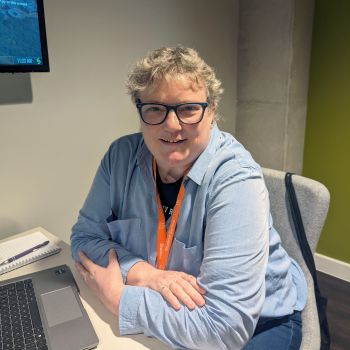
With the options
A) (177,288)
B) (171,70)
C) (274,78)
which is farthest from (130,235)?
(274,78)

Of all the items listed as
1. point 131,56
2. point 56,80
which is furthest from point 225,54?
point 56,80

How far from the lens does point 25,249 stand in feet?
4.60

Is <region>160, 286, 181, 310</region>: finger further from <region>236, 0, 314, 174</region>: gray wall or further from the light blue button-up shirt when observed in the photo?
<region>236, 0, 314, 174</region>: gray wall

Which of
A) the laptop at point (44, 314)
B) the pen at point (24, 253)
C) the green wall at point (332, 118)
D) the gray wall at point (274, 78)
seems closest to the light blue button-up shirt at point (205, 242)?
the laptop at point (44, 314)

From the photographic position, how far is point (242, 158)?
1114mm

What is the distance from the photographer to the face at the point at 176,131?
1.06m

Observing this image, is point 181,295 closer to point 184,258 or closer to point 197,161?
point 184,258

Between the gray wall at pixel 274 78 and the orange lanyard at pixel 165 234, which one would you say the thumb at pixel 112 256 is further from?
the gray wall at pixel 274 78

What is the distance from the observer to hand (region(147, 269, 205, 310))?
36.6 inches

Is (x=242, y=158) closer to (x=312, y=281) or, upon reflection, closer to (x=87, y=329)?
(x=312, y=281)

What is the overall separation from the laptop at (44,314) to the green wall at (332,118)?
1950 mm

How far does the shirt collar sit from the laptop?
43 centimetres

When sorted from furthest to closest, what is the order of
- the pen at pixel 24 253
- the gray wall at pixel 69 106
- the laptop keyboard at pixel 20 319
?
the gray wall at pixel 69 106 → the pen at pixel 24 253 → the laptop keyboard at pixel 20 319

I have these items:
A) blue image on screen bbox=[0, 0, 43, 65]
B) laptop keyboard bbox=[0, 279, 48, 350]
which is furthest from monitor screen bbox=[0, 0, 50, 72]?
laptop keyboard bbox=[0, 279, 48, 350]
